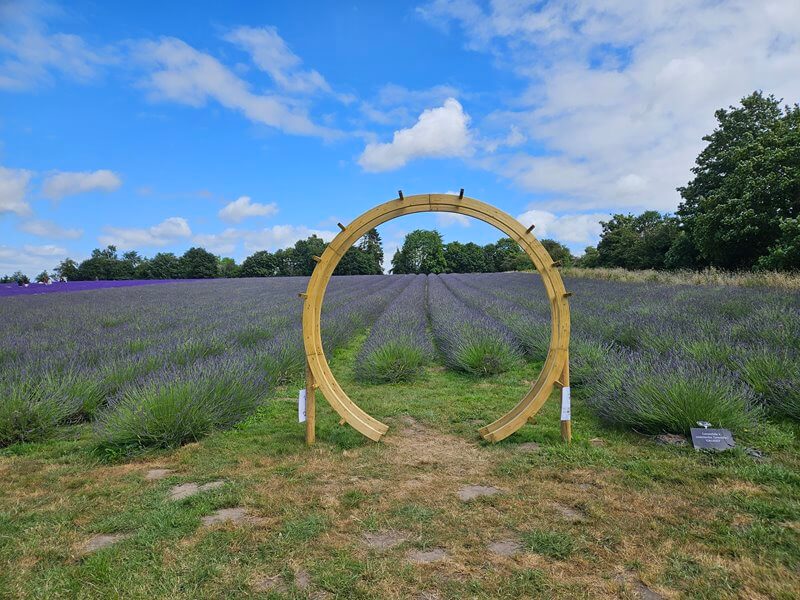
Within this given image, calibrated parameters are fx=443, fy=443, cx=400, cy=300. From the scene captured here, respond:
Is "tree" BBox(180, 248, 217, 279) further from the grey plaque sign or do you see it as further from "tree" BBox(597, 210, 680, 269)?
the grey plaque sign

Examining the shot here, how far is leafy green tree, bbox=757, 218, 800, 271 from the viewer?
15250mm

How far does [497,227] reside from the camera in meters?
3.84

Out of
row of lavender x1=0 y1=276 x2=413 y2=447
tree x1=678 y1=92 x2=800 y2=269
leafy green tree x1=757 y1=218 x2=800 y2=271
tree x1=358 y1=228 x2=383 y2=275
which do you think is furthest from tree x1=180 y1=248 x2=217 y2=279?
leafy green tree x1=757 y1=218 x2=800 y2=271

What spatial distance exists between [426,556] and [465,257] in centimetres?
4890

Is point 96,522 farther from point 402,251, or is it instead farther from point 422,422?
point 402,251

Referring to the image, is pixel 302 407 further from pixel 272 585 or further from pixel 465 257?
pixel 465 257

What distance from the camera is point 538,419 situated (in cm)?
445

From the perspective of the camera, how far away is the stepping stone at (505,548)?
2.19 m

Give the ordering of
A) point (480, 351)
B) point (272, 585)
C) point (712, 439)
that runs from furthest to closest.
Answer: point (480, 351) → point (712, 439) → point (272, 585)

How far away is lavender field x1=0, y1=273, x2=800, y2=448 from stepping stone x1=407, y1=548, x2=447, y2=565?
2453 millimetres

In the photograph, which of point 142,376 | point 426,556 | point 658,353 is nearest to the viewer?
point 426,556

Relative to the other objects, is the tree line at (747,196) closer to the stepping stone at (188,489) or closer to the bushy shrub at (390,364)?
the bushy shrub at (390,364)

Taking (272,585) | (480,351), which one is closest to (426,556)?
(272,585)

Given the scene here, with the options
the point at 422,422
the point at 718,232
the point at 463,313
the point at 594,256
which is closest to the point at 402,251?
the point at 594,256
